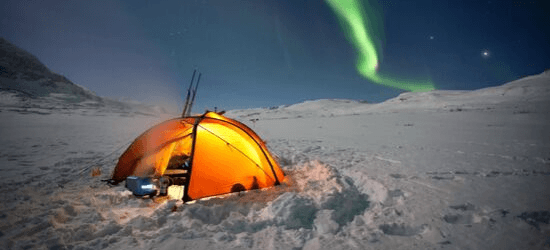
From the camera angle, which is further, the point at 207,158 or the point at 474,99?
the point at 474,99

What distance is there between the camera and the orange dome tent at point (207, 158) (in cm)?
483

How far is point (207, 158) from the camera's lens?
5.00m

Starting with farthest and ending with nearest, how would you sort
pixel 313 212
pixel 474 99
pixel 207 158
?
pixel 474 99 < pixel 207 158 < pixel 313 212

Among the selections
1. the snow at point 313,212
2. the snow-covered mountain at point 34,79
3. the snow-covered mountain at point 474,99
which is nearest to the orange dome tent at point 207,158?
the snow at point 313,212

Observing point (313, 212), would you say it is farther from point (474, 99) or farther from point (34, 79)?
point (34, 79)

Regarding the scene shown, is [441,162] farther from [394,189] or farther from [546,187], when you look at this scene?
[394,189]

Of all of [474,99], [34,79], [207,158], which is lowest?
[207,158]

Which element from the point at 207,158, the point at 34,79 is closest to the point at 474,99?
the point at 207,158

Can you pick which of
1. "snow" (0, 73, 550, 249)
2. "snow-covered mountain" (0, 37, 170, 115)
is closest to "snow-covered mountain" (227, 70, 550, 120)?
"snow" (0, 73, 550, 249)

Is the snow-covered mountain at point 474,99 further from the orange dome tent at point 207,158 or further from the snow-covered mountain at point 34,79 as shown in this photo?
the snow-covered mountain at point 34,79

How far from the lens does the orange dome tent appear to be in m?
4.83

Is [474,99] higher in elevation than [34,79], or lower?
lower

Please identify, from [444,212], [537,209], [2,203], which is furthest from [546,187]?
[2,203]

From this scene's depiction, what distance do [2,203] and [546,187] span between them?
10.5 m
